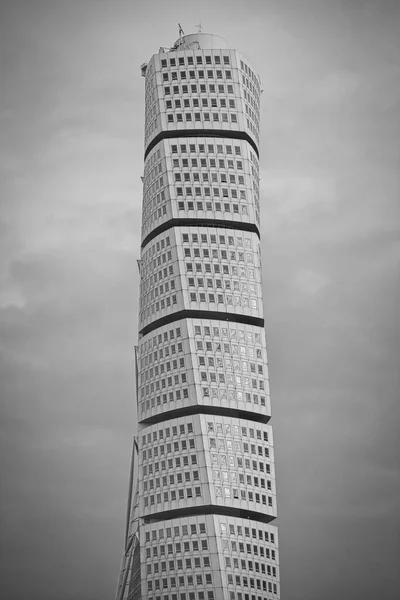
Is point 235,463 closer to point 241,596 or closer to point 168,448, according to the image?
point 168,448

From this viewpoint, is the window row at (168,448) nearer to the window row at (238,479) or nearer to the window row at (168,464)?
the window row at (168,464)

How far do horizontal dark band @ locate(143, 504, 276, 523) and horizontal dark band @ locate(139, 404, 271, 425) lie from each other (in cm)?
1377

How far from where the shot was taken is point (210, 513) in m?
160

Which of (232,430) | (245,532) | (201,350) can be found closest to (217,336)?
(201,350)

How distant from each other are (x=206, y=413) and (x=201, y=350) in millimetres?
9518

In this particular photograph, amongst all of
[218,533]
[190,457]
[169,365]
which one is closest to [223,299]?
[169,365]

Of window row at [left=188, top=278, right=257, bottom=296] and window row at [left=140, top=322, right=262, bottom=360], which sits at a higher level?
window row at [left=188, top=278, right=257, bottom=296]

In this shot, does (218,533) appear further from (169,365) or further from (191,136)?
(191,136)

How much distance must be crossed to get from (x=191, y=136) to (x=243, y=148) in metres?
8.71

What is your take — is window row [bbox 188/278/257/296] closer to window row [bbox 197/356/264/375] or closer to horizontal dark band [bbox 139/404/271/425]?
window row [bbox 197/356/264/375]

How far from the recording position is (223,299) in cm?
16825

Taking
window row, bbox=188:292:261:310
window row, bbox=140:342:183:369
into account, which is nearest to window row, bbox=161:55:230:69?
window row, bbox=188:292:261:310

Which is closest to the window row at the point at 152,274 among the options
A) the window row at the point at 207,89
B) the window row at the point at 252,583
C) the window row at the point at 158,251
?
the window row at the point at 158,251

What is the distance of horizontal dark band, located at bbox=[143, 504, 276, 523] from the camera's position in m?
160
